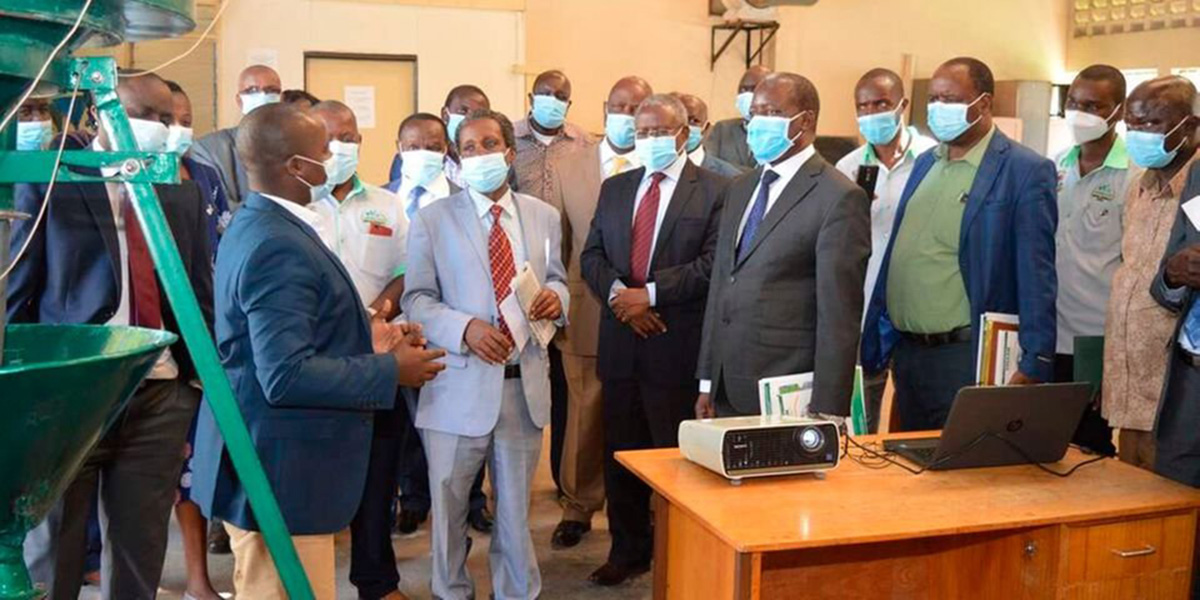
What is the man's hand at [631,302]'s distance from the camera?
3.79 m

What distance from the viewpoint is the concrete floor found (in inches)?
150

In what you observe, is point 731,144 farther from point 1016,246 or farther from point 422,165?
point 1016,246

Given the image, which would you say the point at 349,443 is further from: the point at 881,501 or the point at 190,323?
the point at 881,501

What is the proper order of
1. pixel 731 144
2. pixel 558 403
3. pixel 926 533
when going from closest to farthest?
1. pixel 926 533
2. pixel 558 403
3. pixel 731 144

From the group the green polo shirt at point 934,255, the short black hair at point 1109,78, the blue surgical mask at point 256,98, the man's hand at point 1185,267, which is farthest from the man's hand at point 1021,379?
the blue surgical mask at point 256,98

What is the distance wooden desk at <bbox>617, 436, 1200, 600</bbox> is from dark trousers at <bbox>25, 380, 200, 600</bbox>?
1258 millimetres

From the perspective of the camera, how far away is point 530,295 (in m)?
3.42

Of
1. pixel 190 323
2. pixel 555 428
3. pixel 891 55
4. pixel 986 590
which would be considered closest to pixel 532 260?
pixel 555 428

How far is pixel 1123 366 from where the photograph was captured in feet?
11.1

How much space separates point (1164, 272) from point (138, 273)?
9.04 ft

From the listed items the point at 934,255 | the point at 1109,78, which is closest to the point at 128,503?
the point at 934,255

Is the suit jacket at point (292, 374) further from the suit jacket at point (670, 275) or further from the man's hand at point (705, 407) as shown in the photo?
the suit jacket at point (670, 275)

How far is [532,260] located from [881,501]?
145 cm

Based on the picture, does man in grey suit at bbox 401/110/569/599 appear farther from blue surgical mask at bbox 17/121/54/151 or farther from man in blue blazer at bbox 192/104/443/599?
blue surgical mask at bbox 17/121/54/151
